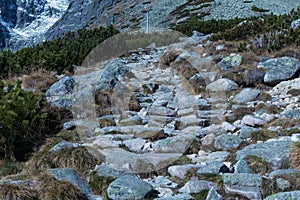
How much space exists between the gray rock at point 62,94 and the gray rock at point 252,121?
140 inches

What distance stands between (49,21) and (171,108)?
556ft

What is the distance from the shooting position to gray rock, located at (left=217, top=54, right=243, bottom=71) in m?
10.5

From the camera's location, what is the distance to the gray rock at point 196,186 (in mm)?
4422

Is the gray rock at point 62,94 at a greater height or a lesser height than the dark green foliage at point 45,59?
lesser

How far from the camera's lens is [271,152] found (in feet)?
16.3

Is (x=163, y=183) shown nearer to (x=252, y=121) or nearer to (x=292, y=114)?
(x=252, y=121)

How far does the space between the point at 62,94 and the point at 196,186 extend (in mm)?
5143

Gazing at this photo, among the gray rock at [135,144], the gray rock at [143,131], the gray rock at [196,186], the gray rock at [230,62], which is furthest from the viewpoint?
the gray rock at [230,62]

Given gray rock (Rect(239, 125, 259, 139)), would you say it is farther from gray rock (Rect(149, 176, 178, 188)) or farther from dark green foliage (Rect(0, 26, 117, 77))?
dark green foliage (Rect(0, 26, 117, 77))

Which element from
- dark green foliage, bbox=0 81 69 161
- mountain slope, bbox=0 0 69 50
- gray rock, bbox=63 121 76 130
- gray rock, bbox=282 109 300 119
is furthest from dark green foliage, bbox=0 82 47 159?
mountain slope, bbox=0 0 69 50

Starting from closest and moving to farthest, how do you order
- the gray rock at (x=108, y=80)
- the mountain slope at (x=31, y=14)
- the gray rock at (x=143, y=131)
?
the gray rock at (x=143, y=131) < the gray rock at (x=108, y=80) < the mountain slope at (x=31, y=14)

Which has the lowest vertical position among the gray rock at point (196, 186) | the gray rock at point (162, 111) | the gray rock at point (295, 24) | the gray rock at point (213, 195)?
the gray rock at point (196, 186)

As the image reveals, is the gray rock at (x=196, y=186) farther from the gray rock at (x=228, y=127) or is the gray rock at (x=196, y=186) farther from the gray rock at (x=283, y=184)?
the gray rock at (x=228, y=127)

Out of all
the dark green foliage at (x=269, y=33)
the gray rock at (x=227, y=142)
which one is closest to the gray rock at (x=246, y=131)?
the gray rock at (x=227, y=142)
